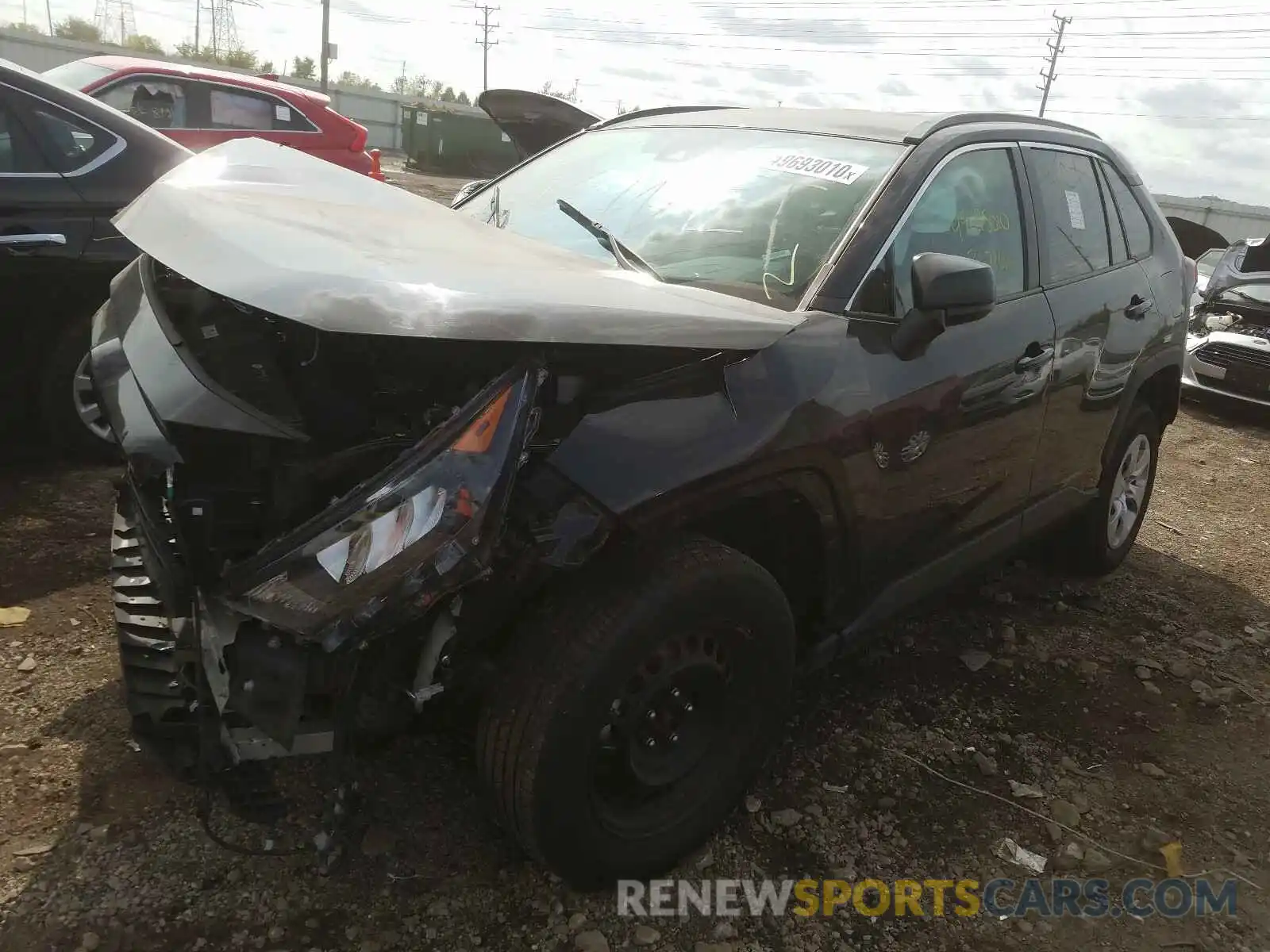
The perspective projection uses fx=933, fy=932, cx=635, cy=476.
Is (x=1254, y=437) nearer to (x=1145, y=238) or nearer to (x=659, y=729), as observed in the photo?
(x=1145, y=238)

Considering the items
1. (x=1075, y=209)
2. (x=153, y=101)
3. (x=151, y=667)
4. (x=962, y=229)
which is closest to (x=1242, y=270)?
(x=1075, y=209)

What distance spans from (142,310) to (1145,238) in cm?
378

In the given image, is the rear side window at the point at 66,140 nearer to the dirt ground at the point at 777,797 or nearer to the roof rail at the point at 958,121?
the dirt ground at the point at 777,797

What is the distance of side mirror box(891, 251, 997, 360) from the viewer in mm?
2258

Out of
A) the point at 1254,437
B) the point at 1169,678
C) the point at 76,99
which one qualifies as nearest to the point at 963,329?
the point at 1169,678

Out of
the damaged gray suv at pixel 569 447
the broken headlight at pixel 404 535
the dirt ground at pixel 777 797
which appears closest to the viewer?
the broken headlight at pixel 404 535

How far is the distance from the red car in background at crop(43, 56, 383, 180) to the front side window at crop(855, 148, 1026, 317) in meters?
7.08

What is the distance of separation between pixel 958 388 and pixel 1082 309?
97 centimetres

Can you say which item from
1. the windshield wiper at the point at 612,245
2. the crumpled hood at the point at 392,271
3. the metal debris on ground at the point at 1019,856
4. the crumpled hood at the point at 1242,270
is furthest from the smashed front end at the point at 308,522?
the crumpled hood at the point at 1242,270

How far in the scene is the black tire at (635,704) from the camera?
1856 mm

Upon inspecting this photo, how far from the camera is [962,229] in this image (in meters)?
2.81

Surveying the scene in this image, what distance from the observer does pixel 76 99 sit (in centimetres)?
389

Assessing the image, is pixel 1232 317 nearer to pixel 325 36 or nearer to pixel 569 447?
pixel 569 447

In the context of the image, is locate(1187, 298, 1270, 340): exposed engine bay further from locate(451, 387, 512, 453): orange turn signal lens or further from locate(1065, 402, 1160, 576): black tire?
locate(451, 387, 512, 453): orange turn signal lens
